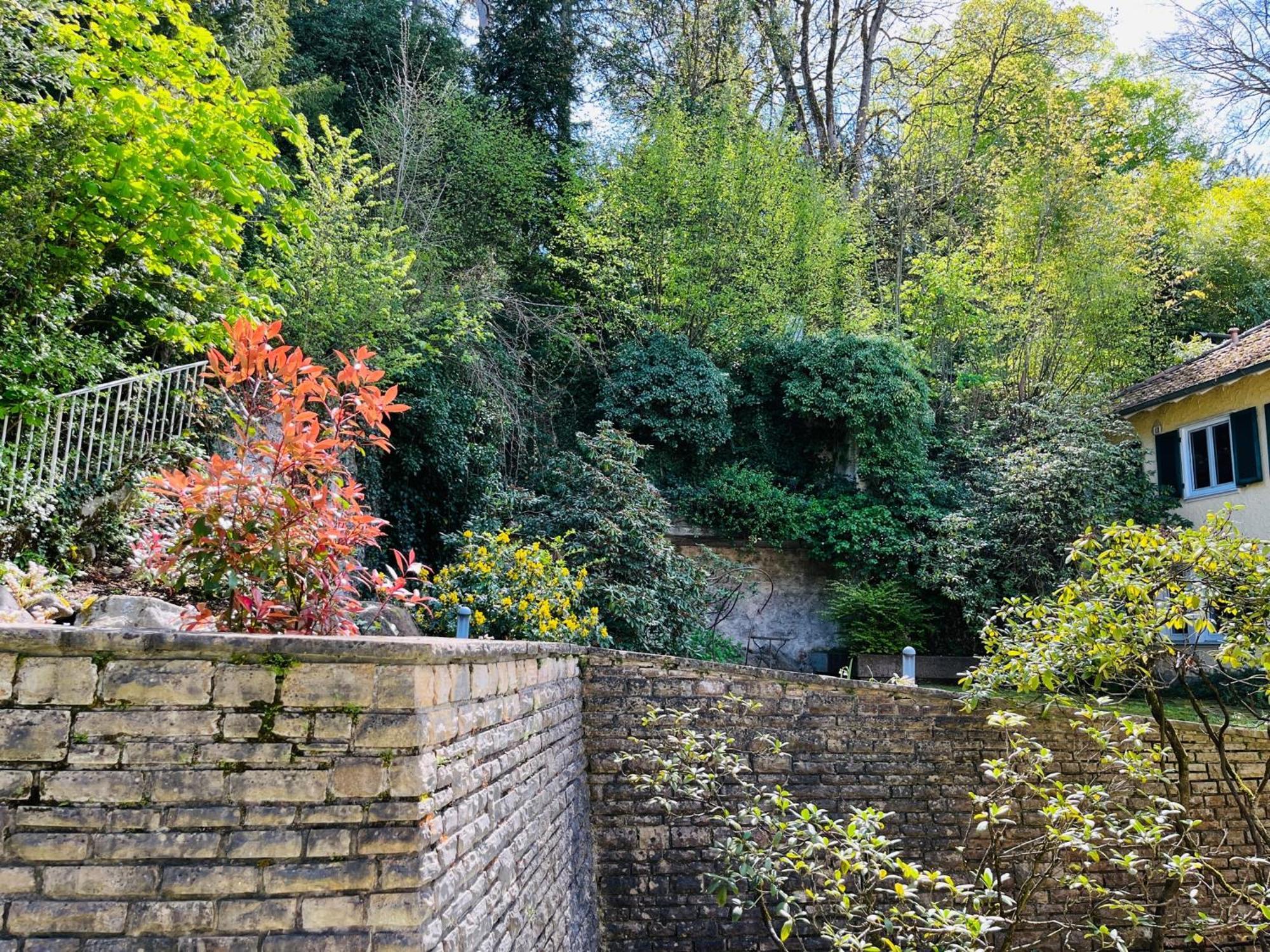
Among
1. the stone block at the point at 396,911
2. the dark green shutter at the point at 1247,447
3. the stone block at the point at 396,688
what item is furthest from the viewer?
the dark green shutter at the point at 1247,447

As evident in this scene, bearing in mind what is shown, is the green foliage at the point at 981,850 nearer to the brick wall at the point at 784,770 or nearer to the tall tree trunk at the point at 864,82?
the brick wall at the point at 784,770

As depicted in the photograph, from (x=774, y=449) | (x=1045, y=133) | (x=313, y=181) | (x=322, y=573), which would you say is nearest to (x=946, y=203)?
(x=1045, y=133)

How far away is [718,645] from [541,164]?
9.41 metres

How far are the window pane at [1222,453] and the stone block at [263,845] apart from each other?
48.9ft

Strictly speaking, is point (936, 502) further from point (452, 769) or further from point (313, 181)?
point (452, 769)

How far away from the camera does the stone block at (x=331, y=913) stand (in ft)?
7.39

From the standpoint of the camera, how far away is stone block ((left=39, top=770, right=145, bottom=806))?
2.22 metres

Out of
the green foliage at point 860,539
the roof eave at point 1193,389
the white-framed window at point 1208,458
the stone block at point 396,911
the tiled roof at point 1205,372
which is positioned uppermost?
the tiled roof at point 1205,372

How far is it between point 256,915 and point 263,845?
0.17 meters

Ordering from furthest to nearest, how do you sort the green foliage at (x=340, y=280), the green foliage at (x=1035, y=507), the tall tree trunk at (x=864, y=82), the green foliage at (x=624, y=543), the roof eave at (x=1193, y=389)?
the tall tree trunk at (x=864, y=82) → the green foliage at (x=1035, y=507) → the roof eave at (x=1193, y=389) → the green foliage at (x=340, y=280) → the green foliage at (x=624, y=543)

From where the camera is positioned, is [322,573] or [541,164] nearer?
[322,573]

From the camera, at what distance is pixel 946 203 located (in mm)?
19281

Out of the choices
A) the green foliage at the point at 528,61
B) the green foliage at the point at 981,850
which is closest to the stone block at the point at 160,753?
the green foliage at the point at 981,850

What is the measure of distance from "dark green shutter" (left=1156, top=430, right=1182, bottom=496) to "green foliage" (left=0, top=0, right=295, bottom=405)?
14.0 m
